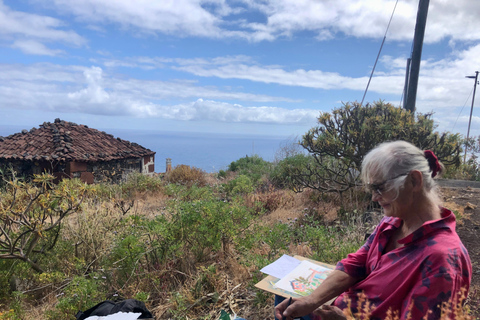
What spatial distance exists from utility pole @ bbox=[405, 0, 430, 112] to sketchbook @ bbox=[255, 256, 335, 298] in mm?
5913

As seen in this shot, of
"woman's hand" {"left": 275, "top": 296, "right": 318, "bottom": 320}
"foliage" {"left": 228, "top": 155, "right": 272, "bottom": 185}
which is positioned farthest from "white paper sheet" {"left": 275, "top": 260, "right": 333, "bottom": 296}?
"foliage" {"left": 228, "top": 155, "right": 272, "bottom": 185}

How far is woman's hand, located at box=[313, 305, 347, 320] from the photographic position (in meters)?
1.78

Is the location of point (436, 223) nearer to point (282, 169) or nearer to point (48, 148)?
point (282, 169)

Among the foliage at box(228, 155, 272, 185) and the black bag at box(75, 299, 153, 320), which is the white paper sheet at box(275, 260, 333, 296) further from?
the foliage at box(228, 155, 272, 185)

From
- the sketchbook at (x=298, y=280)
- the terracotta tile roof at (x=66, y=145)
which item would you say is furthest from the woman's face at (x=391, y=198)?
the terracotta tile roof at (x=66, y=145)

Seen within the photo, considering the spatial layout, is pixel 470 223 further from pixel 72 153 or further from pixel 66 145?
pixel 66 145

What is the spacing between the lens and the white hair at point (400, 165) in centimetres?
165

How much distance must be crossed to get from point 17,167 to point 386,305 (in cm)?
1379

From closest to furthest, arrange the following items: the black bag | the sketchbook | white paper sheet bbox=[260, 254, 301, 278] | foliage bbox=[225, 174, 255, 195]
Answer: the sketchbook < white paper sheet bbox=[260, 254, 301, 278] < the black bag < foliage bbox=[225, 174, 255, 195]

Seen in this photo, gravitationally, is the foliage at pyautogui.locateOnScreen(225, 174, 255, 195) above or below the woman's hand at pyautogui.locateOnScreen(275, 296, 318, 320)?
below

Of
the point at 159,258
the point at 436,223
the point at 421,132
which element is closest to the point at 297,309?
the point at 436,223

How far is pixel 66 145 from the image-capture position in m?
12.8

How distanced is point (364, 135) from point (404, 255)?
4.73 meters

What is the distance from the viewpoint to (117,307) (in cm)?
242
